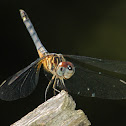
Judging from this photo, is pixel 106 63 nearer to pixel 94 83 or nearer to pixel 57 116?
pixel 94 83

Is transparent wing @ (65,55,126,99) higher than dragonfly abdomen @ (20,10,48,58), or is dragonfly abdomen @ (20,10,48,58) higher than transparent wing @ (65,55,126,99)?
dragonfly abdomen @ (20,10,48,58)

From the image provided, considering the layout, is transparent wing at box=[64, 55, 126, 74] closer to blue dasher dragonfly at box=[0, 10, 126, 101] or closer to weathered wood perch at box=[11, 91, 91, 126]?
blue dasher dragonfly at box=[0, 10, 126, 101]

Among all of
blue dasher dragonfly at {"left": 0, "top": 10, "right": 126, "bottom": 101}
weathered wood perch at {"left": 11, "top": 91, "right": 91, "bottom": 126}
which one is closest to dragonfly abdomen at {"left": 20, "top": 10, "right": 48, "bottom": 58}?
blue dasher dragonfly at {"left": 0, "top": 10, "right": 126, "bottom": 101}

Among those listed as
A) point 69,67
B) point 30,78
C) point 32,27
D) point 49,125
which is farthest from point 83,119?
point 32,27

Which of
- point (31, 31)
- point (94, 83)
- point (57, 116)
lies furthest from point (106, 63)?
point (31, 31)

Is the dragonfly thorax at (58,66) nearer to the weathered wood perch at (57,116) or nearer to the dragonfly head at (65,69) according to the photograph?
the dragonfly head at (65,69)

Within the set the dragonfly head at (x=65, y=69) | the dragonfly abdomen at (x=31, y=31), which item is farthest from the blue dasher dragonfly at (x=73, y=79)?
the dragonfly abdomen at (x=31, y=31)
